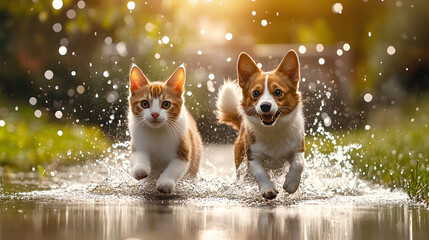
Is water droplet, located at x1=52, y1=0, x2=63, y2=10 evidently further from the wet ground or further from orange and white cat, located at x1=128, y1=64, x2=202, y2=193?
orange and white cat, located at x1=128, y1=64, x2=202, y2=193

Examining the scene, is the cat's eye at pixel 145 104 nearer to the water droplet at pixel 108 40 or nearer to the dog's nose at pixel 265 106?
the dog's nose at pixel 265 106

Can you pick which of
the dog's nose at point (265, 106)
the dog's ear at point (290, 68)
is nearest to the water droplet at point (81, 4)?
the dog's ear at point (290, 68)

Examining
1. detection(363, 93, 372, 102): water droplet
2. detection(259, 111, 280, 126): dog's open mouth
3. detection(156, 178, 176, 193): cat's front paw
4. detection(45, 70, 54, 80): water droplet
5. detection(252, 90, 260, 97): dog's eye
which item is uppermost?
detection(45, 70, 54, 80): water droplet

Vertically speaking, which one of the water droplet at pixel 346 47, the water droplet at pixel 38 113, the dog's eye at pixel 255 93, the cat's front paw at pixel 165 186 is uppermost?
the water droplet at pixel 346 47

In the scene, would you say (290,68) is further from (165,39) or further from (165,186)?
(165,39)

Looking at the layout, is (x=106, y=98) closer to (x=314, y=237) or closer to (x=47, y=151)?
(x=47, y=151)

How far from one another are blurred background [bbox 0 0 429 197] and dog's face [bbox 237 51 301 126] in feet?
7.62

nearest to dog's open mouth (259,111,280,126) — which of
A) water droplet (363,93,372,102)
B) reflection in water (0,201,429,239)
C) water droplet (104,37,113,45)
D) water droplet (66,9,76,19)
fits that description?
reflection in water (0,201,429,239)

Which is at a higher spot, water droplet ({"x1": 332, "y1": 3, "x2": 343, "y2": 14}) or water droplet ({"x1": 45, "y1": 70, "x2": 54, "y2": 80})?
water droplet ({"x1": 332, "y1": 3, "x2": 343, "y2": 14})

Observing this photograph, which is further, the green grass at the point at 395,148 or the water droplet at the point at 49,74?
the water droplet at the point at 49,74

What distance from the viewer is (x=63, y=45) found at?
12.3 metres

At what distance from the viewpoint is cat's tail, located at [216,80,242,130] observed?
6.50 meters

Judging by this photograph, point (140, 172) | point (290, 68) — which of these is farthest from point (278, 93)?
point (140, 172)

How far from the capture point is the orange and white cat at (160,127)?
559 cm
